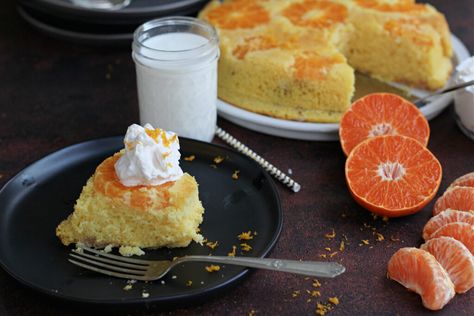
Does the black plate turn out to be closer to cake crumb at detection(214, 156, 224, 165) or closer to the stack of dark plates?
cake crumb at detection(214, 156, 224, 165)

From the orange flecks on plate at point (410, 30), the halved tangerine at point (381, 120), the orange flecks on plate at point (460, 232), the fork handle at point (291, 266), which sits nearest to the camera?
the fork handle at point (291, 266)

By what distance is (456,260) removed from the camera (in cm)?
180

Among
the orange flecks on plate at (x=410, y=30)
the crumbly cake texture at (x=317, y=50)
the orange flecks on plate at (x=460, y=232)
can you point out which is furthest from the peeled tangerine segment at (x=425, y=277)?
the orange flecks on plate at (x=410, y=30)

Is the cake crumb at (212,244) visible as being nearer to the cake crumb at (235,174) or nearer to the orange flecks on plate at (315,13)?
the cake crumb at (235,174)

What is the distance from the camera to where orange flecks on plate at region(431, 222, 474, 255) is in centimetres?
187

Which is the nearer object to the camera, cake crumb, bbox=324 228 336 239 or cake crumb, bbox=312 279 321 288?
cake crumb, bbox=312 279 321 288

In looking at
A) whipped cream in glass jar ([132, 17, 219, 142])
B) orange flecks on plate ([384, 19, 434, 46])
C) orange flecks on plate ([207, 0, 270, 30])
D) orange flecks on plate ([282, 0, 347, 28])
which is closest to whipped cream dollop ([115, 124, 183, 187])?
whipped cream in glass jar ([132, 17, 219, 142])

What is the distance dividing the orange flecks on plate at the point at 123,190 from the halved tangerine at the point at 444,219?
0.81 m

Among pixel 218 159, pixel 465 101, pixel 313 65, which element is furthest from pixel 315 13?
pixel 218 159

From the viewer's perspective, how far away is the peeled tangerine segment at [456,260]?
5.89 ft

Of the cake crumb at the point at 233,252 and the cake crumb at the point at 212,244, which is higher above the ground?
the cake crumb at the point at 233,252

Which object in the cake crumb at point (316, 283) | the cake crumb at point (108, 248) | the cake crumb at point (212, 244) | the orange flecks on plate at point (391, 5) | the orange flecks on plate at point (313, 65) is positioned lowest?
the cake crumb at point (316, 283)

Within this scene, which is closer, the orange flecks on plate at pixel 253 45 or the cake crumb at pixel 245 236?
the cake crumb at pixel 245 236

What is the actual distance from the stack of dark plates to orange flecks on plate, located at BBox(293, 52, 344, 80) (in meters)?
0.76
